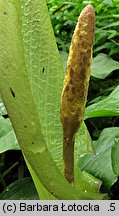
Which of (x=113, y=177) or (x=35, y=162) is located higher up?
(x=35, y=162)

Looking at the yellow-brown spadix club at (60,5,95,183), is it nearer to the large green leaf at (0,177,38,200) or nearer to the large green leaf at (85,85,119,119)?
the large green leaf at (85,85,119,119)

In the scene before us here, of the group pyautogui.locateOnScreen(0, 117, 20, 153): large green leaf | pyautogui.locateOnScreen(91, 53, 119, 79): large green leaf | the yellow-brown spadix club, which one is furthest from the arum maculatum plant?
pyautogui.locateOnScreen(91, 53, 119, 79): large green leaf

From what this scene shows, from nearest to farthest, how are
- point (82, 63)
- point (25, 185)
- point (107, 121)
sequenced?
point (82, 63), point (25, 185), point (107, 121)

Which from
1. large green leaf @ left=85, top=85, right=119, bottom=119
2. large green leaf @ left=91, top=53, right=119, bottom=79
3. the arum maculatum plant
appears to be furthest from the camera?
large green leaf @ left=91, top=53, right=119, bottom=79

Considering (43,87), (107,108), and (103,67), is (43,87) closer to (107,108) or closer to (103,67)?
(107,108)

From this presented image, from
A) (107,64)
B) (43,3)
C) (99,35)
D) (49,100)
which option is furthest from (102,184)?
(99,35)

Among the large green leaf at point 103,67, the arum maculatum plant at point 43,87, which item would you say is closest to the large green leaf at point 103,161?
the arum maculatum plant at point 43,87

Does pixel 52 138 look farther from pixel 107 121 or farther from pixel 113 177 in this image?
pixel 107 121
